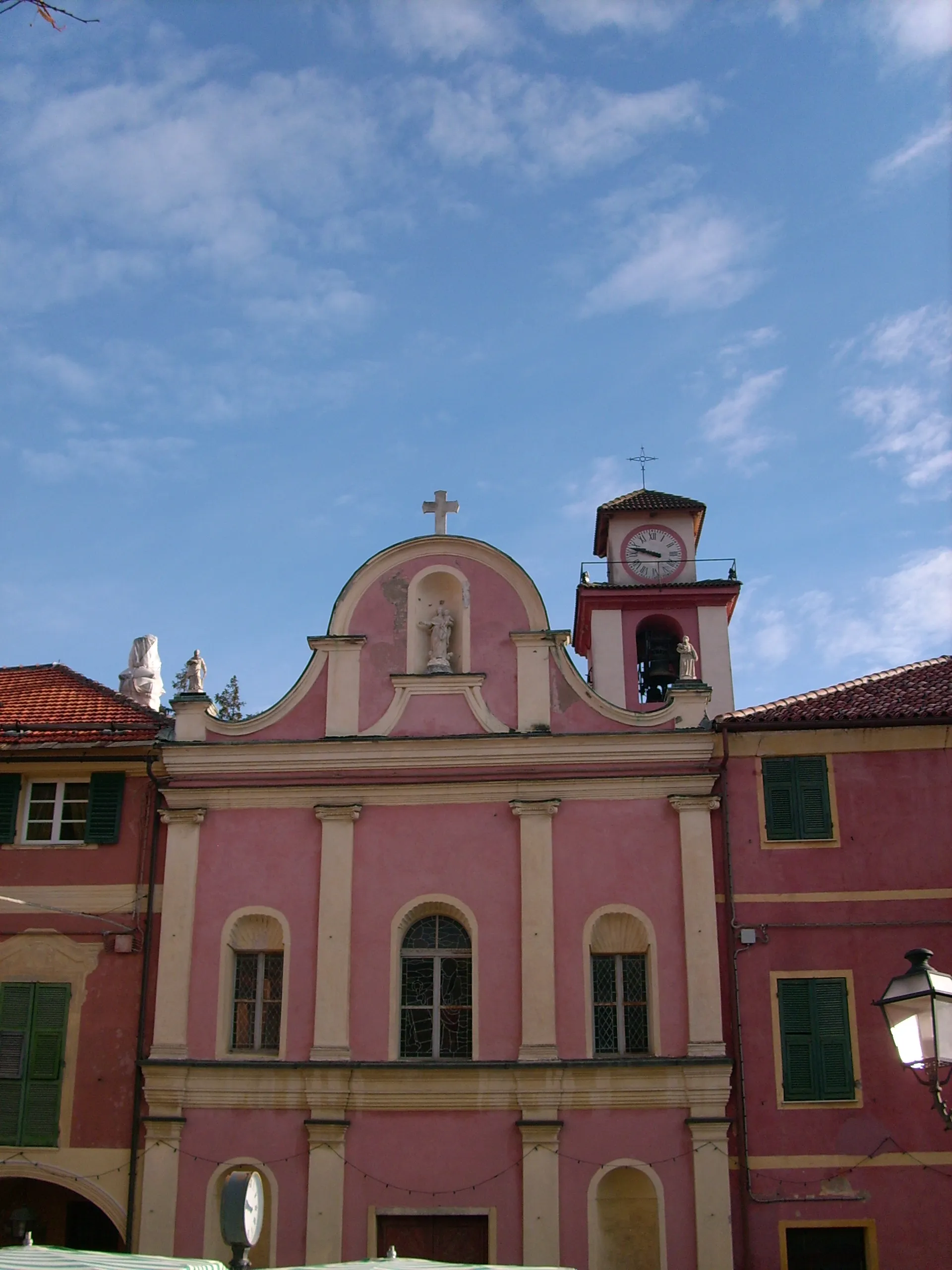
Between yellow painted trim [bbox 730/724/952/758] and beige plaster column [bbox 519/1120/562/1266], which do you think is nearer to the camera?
beige plaster column [bbox 519/1120/562/1266]

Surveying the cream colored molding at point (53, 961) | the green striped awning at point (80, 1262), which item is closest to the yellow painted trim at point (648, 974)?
the cream colored molding at point (53, 961)

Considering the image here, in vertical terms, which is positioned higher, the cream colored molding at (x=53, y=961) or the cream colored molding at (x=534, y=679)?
the cream colored molding at (x=534, y=679)

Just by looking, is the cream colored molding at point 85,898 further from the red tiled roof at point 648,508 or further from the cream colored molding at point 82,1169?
the red tiled roof at point 648,508

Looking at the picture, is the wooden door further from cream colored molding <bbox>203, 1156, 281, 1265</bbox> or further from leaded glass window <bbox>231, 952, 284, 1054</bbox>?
leaded glass window <bbox>231, 952, 284, 1054</bbox>

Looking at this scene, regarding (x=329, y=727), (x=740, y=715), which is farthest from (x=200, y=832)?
(x=740, y=715)

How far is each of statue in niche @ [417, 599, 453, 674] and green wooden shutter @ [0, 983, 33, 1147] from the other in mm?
7565

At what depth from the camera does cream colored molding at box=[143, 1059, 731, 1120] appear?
18.4 metres

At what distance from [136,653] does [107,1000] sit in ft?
23.5

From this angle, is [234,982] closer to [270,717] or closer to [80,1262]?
[270,717]

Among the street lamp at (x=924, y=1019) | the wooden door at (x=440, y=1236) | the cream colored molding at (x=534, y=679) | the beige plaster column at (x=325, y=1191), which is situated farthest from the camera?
the cream colored molding at (x=534, y=679)

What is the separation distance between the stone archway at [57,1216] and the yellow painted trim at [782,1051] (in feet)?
32.8

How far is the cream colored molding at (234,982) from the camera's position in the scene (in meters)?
19.2

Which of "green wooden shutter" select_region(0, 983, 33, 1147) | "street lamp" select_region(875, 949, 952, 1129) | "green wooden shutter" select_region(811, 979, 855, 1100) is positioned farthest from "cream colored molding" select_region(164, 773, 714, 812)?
"street lamp" select_region(875, 949, 952, 1129)

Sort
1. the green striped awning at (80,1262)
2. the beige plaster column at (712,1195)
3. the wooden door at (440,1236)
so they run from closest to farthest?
the green striped awning at (80,1262) → the beige plaster column at (712,1195) → the wooden door at (440,1236)
